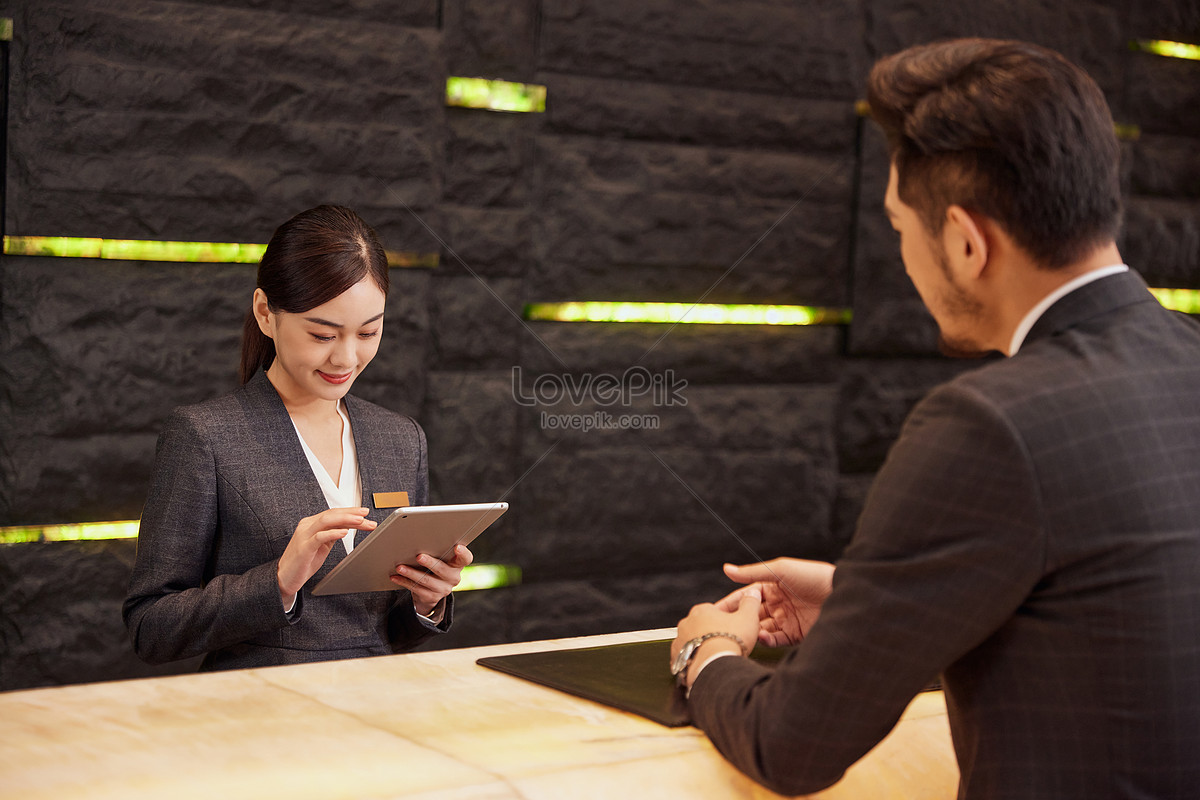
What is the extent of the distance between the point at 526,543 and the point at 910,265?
67.9 inches

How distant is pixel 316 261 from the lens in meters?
1.65

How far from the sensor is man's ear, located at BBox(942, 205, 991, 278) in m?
0.93

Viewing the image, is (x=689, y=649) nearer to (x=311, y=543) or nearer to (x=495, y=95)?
(x=311, y=543)

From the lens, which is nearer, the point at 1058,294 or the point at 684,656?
the point at 1058,294

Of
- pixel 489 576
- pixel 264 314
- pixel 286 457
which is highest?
pixel 264 314

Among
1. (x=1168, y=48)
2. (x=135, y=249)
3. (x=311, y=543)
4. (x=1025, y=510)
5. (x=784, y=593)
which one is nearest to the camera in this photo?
(x=1025, y=510)

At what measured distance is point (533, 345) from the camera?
101 inches

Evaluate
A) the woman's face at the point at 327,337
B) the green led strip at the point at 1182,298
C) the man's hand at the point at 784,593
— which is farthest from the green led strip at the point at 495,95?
the green led strip at the point at 1182,298

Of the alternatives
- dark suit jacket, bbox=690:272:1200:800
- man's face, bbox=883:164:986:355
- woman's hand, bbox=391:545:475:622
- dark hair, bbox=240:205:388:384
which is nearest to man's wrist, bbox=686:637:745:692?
dark suit jacket, bbox=690:272:1200:800

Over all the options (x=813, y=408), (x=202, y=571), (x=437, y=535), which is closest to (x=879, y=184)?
(x=813, y=408)

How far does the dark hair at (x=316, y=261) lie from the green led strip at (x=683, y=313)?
2.80 feet

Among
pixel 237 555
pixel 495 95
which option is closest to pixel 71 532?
pixel 237 555

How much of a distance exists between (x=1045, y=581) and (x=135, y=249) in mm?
1877

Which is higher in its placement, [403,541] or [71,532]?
[403,541]
